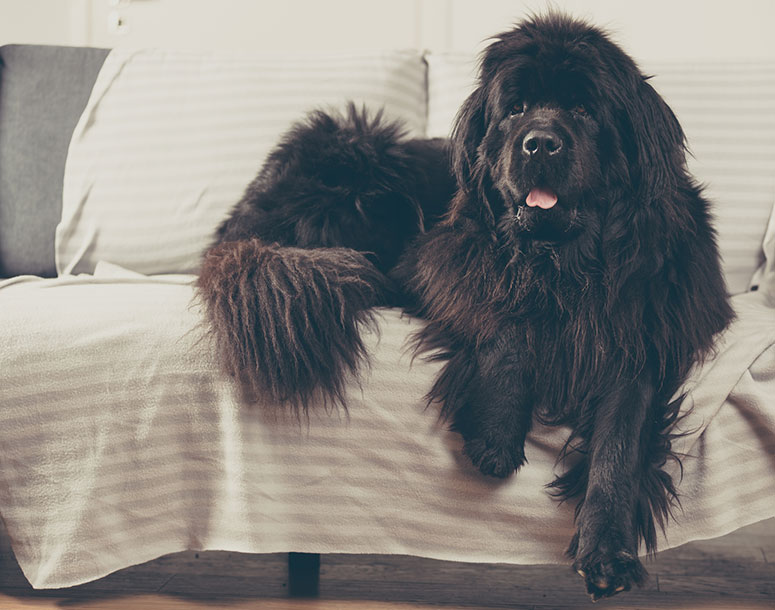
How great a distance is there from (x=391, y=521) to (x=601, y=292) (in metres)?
0.48

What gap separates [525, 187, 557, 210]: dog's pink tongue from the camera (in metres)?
1.18

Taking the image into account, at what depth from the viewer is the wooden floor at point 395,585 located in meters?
1.25

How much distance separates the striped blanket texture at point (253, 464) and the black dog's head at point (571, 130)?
0.97 ft

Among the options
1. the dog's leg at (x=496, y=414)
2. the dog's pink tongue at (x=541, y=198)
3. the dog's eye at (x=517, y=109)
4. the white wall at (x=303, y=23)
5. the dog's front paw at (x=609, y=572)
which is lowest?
the dog's front paw at (x=609, y=572)

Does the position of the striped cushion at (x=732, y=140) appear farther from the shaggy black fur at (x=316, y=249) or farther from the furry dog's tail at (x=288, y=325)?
the furry dog's tail at (x=288, y=325)

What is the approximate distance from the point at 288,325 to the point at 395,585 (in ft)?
1.71

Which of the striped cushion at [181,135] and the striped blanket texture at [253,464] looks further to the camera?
the striped cushion at [181,135]

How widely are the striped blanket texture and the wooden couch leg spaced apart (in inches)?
5.7

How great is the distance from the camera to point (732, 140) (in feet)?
5.66

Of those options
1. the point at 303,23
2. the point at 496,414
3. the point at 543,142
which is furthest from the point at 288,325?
the point at 303,23

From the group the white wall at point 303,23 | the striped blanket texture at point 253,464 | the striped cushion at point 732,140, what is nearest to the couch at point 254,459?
the striped blanket texture at point 253,464

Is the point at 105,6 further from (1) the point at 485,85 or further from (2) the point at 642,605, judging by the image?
→ (2) the point at 642,605

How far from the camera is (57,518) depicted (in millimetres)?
1159

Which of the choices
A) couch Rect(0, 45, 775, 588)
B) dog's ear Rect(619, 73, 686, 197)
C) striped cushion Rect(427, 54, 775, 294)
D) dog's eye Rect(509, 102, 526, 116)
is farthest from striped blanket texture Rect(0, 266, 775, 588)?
striped cushion Rect(427, 54, 775, 294)
